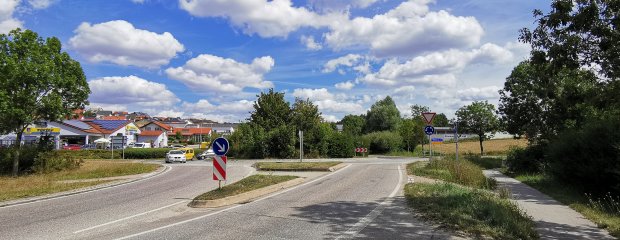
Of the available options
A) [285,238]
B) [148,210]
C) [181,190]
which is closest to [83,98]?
[181,190]

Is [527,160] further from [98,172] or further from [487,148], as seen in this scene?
[487,148]

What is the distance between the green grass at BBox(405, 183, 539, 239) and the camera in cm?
784

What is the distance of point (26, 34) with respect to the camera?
998 inches

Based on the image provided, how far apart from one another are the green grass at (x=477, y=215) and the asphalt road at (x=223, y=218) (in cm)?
51

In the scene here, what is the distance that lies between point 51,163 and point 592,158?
27.7 m

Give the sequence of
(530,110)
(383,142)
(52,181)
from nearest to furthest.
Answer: (52,181) < (530,110) < (383,142)

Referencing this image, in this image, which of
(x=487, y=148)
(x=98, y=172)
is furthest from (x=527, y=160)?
(x=487, y=148)

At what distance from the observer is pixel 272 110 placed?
54031 millimetres

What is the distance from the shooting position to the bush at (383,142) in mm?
60500

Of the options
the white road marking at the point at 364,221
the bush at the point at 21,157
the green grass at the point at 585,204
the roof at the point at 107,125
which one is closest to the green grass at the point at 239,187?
the white road marking at the point at 364,221

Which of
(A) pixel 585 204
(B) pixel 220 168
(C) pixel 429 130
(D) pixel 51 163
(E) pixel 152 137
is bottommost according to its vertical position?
(A) pixel 585 204

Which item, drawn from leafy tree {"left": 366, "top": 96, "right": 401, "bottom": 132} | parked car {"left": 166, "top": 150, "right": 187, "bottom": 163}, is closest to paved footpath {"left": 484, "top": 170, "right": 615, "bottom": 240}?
parked car {"left": 166, "top": 150, "right": 187, "bottom": 163}

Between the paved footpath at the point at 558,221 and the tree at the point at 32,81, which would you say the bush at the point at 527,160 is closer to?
the paved footpath at the point at 558,221

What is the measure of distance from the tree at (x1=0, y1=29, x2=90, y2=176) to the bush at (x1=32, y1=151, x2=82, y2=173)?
1.11 metres
